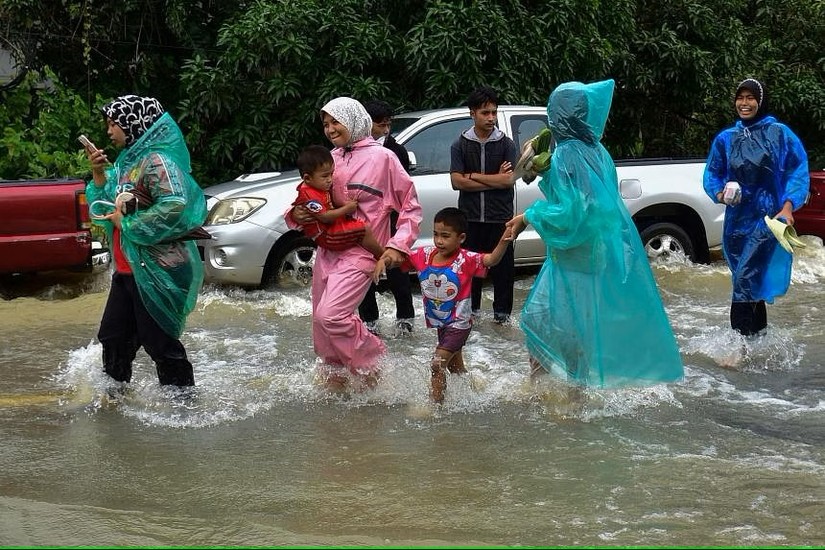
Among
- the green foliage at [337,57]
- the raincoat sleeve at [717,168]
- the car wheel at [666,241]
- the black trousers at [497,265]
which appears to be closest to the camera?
the raincoat sleeve at [717,168]

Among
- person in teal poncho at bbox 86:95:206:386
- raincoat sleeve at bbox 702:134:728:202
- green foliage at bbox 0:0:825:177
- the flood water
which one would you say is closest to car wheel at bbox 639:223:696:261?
green foliage at bbox 0:0:825:177

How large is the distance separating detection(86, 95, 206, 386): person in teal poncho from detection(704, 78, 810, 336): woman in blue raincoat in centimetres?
353

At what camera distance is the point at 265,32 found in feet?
36.8

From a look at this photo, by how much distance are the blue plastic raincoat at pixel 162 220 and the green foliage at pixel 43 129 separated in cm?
552

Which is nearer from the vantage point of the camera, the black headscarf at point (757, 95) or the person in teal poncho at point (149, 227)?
the person in teal poncho at point (149, 227)

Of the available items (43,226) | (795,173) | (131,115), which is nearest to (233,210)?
(43,226)

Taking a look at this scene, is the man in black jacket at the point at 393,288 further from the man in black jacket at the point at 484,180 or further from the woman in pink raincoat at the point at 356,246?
the woman in pink raincoat at the point at 356,246

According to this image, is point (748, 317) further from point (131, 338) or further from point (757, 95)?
point (131, 338)

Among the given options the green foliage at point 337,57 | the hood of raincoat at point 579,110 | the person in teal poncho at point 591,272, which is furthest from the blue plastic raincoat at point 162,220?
the green foliage at point 337,57

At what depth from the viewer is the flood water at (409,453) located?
14.5 ft

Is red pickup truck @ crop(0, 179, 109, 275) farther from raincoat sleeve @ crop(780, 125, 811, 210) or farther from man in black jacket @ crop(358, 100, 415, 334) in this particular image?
raincoat sleeve @ crop(780, 125, 811, 210)

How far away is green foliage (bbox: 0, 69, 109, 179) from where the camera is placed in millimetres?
11039

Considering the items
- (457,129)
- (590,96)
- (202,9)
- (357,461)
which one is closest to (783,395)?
(590,96)

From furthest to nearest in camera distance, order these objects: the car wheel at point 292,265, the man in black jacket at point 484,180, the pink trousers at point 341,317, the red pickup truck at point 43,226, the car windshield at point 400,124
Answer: the car windshield at point 400,124
the car wheel at point 292,265
the red pickup truck at point 43,226
the man in black jacket at point 484,180
the pink trousers at point 341,317
